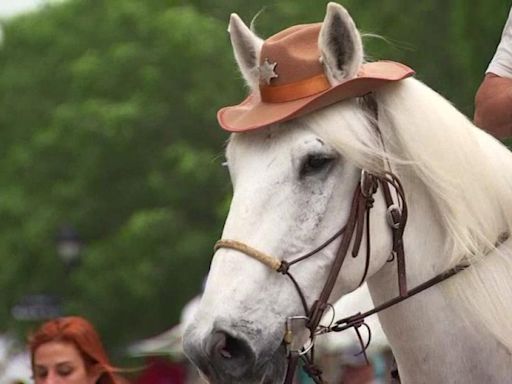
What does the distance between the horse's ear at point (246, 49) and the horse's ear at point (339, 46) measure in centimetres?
27

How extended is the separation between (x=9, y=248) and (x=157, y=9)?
4.51 meters

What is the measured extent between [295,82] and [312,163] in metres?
0.29

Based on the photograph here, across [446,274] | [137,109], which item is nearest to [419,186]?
[446,274]

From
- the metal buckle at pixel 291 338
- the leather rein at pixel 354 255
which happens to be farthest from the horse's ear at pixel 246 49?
the metal buckle at pixel 291 338

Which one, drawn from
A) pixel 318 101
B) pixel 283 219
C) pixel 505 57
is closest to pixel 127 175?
pixel 505 57

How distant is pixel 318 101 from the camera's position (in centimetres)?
455

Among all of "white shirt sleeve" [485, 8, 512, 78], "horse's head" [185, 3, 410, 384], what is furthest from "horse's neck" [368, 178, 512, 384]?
"white shirt sleeve" [485, 8, 512, 78]

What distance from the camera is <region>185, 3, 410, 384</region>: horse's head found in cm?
431

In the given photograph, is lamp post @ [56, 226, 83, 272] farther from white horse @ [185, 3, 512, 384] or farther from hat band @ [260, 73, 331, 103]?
hat band @ [260, 73, 331, 103]

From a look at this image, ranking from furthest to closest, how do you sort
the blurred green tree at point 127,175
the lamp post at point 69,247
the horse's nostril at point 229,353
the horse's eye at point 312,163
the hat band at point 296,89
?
the blurred green tree at point 127,175
the lamp post at point 69,247
the hat band at point 296,89
the horse's eye at point 312,163
the horse's nostril at point 229,353

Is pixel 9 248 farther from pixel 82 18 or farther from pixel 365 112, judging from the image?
pixel 365 112

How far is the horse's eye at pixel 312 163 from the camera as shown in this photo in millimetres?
4496

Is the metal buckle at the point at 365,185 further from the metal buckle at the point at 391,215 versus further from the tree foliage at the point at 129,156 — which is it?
the tree foliage at the point at 129,156

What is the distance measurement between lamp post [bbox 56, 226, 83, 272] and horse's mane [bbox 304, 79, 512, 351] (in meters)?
17.6
